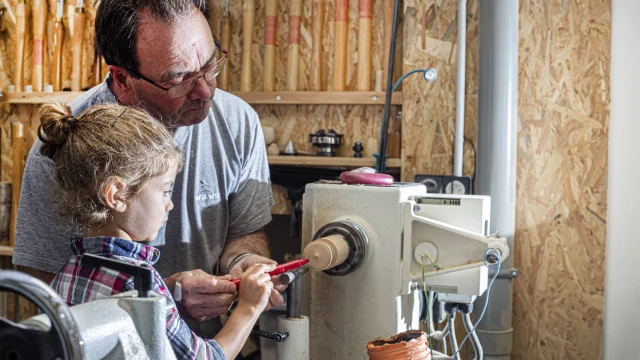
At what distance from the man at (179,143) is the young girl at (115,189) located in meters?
0.16

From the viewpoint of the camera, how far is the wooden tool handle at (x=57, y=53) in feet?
8.93

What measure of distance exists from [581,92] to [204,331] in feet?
5.16

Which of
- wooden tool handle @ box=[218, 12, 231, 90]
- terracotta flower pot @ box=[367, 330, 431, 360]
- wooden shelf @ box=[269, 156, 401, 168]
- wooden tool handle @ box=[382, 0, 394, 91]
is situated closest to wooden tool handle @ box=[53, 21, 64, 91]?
wooden tool handle @ box=[218, 12, 231, 90]

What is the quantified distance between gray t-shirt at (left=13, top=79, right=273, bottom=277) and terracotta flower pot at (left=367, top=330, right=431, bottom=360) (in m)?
0.67

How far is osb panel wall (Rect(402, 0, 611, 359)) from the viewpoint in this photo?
7.36 feet

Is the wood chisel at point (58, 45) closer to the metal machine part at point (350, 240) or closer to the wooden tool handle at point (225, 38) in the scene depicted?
the wooden tool handle at point (225, 38)

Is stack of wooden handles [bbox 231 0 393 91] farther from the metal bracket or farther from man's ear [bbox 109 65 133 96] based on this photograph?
man's ear [bbox 109 65 133 96]

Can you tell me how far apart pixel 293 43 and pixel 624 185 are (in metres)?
1.37

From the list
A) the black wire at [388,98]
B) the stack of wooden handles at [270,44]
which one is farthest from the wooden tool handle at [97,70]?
the black wire at [388,98]

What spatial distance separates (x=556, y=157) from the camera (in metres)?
2.27

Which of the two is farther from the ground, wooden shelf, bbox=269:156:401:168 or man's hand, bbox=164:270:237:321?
wooden shelf, bbox=269:156:401:168

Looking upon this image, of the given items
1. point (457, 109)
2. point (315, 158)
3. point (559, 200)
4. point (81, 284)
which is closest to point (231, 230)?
point (81, 284)

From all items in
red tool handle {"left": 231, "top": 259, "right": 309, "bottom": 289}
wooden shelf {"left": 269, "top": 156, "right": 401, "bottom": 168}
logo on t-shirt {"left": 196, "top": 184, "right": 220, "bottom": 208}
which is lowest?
red tool handle {"left": 231, "top": 259, "right": 309, "bottom": 289}

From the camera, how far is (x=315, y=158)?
8.29 ft
